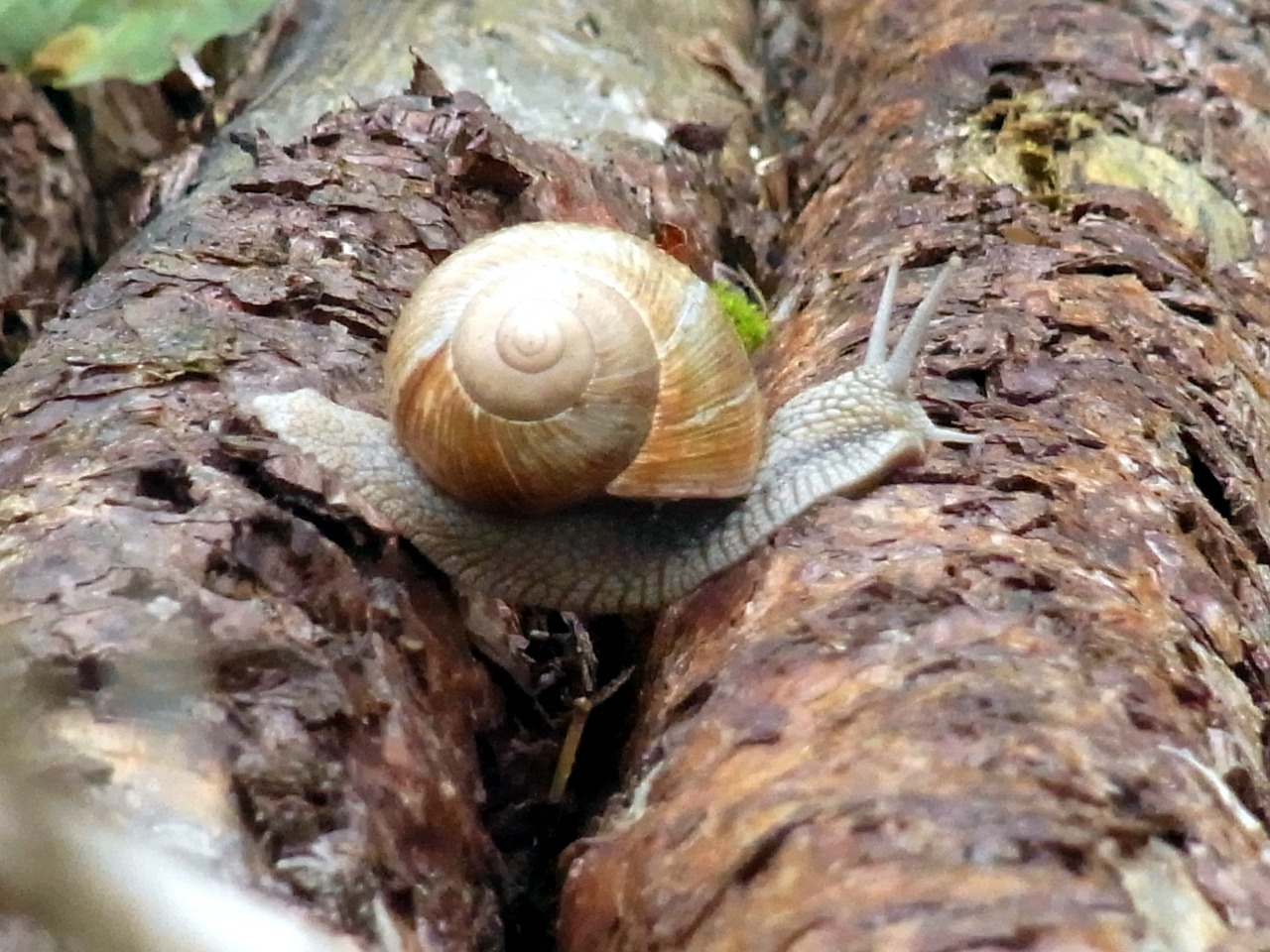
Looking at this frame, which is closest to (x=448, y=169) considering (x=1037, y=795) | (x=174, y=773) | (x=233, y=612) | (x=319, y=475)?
(x=319, y=475)

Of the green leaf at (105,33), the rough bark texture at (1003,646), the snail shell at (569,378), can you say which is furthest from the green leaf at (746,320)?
the green leaf at (105,33)

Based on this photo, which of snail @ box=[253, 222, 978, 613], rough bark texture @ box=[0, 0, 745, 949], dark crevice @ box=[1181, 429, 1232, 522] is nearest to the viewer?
rough bark texture @ box=[0, 0, 745, 949]

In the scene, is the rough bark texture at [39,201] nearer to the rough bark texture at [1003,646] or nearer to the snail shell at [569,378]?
the snail shell at [569,378]

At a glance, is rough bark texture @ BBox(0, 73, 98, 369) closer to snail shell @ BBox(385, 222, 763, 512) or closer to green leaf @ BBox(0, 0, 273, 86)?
green leaf @ BBox(0, 0, 273, 86)

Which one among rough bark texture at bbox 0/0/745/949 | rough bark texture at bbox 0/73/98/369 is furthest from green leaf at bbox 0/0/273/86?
rough bark texture at bbox 0/73/98/369

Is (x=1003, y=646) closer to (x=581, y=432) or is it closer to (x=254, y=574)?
(x=581, y=432)

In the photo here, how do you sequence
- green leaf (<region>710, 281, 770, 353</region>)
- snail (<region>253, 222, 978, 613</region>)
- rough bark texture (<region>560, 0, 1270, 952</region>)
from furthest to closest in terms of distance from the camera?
green leaf (<region>710, 281, 770, 353</region>) → snail (<region>253, 222, 978, 613</region>) → rough bark texture (<region>560, 0, 1270, 952</region>)

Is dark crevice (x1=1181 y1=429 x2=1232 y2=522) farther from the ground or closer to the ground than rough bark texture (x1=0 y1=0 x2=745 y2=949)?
closer to the ground
